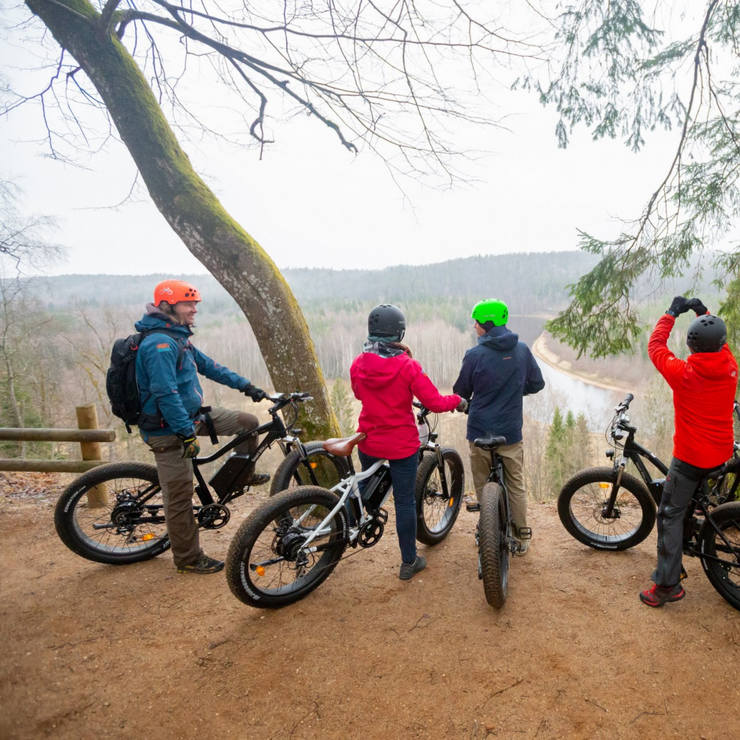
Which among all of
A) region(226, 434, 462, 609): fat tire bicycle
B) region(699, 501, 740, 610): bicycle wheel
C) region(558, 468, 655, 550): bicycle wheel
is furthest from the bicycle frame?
region(699, 501, 740, 610): bicycle wheel

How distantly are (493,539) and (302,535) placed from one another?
4.09 feet

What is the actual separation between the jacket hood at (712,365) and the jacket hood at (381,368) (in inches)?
70.1

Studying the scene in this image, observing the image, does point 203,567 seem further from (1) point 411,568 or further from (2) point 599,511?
(2) point 599,511

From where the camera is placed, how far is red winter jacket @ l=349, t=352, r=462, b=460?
3057 millimetres

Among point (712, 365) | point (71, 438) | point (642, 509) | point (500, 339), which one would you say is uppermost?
point (500, 339)

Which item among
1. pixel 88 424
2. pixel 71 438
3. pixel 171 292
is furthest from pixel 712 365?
pixel 71 438

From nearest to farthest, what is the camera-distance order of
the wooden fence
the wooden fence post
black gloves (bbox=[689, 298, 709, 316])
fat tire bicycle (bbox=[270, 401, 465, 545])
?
black gloves (bbox=[689, 298, 709, 316]) → fat tire bicycle (bbox=[270, 401, 465, 545]) → the wooden fence → the wooden fence post

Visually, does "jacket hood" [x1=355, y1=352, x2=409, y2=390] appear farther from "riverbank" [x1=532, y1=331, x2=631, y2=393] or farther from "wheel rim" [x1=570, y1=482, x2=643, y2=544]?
"riverbank" [x1=532, y1=331, x2=631, y2=393]

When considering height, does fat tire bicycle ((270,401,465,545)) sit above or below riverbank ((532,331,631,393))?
above

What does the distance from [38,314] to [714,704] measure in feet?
66.9

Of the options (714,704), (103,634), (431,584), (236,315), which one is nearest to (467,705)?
(431,584)

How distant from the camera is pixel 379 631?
2.88m

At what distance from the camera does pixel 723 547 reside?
2963 mm

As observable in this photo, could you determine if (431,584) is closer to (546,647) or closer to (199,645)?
(546,647)
